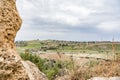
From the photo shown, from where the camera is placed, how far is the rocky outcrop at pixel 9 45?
5527 millimetres

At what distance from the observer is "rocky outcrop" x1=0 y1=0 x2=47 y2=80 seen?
218 inches

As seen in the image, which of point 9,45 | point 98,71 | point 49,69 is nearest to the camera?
point 9,45

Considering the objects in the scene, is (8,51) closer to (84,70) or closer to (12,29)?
(12,29)

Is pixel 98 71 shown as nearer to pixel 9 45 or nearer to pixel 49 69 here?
pixel 9 45

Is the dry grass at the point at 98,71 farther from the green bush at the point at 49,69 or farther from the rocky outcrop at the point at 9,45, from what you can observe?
the rocky outcrop at the point at 9,45

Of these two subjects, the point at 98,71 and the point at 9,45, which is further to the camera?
the point at 98,71

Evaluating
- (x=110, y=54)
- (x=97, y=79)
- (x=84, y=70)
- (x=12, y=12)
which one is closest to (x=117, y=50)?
(x=110, y=54)

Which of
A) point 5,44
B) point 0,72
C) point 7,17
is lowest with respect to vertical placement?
point 0,72

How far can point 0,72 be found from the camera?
17.9 feet

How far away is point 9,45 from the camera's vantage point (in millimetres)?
5910

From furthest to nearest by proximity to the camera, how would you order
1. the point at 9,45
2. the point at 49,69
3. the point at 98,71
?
the point at 49,69, the point at 98,71, the point at 9,45

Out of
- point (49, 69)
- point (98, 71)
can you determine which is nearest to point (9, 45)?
point (98, 71)

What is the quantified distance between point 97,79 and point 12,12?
530 cm

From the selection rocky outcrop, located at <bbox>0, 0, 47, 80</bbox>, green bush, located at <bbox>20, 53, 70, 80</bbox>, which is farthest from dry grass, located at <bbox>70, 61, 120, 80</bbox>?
rocky outcrop, located at <bbox>0, 0, 47, 80</bbox>
